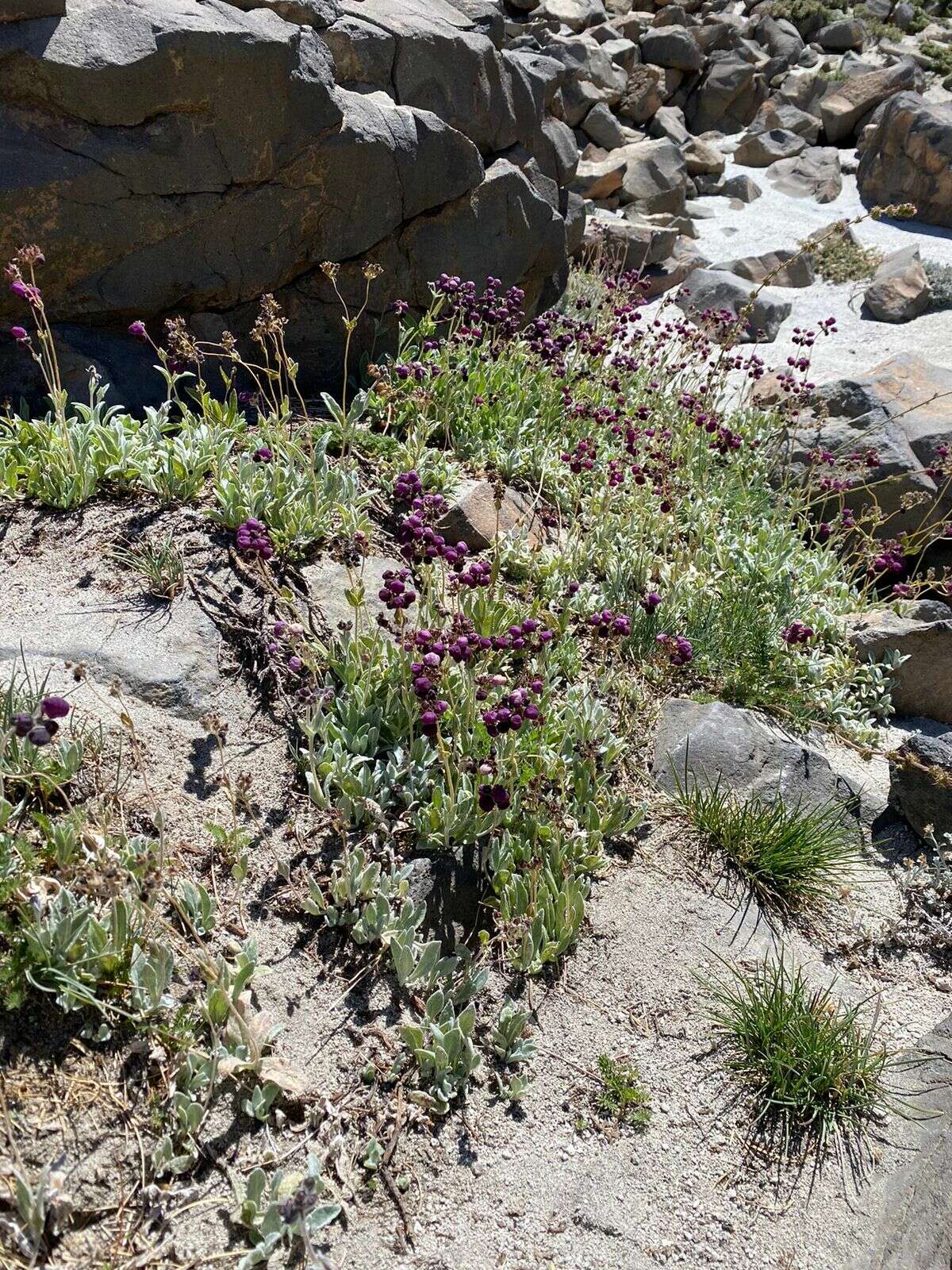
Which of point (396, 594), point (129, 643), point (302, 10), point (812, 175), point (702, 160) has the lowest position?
point (812, 175)

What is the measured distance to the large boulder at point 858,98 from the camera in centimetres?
1923

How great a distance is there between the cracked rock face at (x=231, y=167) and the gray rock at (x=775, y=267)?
631cm

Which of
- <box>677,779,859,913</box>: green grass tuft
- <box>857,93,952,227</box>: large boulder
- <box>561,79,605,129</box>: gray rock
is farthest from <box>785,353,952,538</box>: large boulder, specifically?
<box>561,79,605,129</box>: gray rock

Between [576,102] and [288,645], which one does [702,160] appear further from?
[288,645]

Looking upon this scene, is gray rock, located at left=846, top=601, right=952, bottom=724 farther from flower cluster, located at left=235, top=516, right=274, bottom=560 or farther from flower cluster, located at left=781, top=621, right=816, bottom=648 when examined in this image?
flower cluster, located at left=235, top=516, right=274, bottom=560

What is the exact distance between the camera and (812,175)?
1767cm

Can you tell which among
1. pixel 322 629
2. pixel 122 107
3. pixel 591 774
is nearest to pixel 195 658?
pixel 322 629

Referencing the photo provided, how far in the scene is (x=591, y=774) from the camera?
4.16m

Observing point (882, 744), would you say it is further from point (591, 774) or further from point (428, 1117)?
point (428, 1117)

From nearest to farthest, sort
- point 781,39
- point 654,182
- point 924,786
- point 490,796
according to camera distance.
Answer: point 490,796 → point 924,786 → point 654,182 → point 781,39

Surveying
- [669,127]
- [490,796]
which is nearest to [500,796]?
[490,796]

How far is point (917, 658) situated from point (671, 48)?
795 inches

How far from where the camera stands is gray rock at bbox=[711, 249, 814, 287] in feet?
42.4

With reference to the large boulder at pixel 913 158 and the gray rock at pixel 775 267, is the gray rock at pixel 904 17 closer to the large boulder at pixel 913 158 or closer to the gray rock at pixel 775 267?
the large boulder at pixel 913 158
